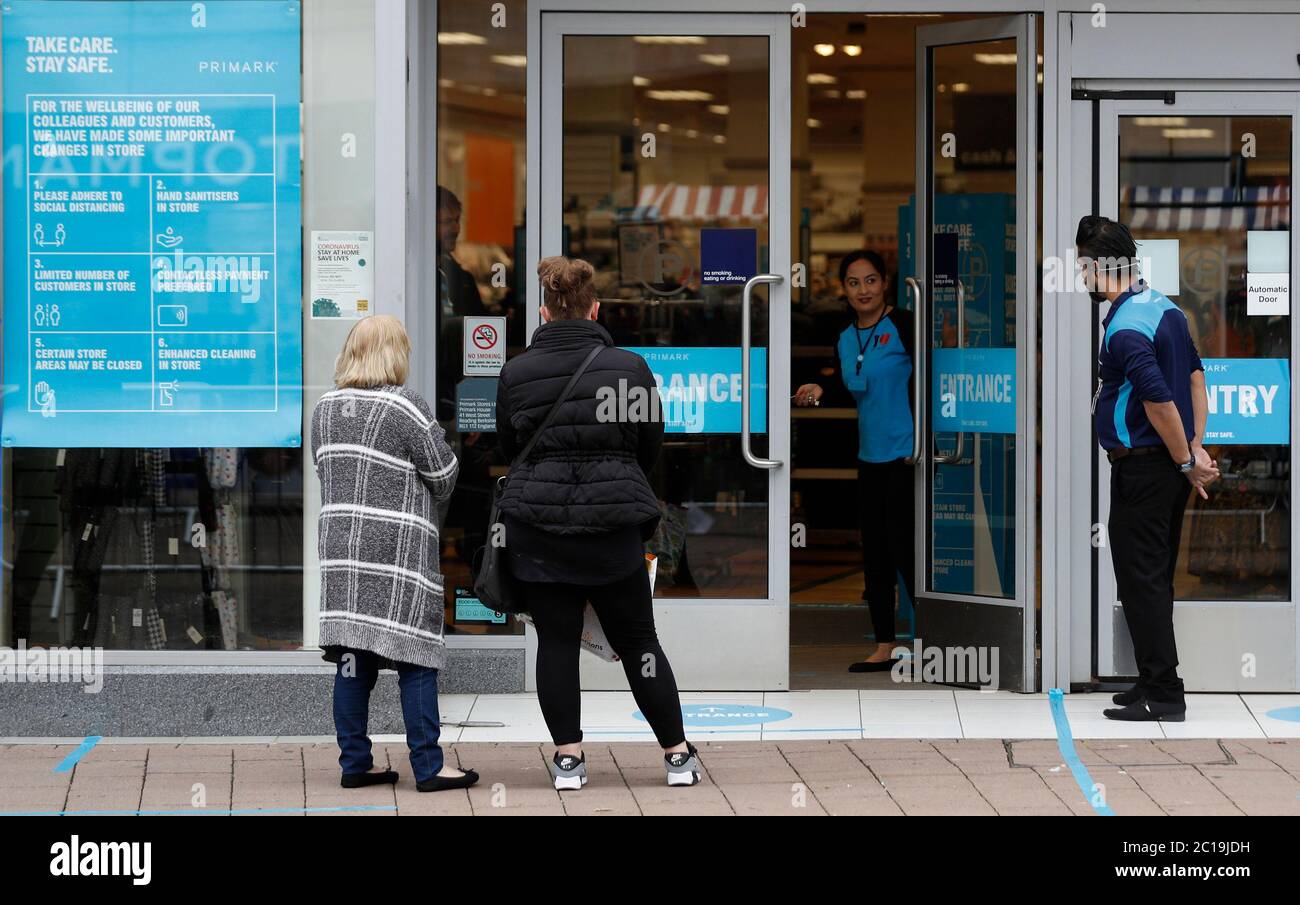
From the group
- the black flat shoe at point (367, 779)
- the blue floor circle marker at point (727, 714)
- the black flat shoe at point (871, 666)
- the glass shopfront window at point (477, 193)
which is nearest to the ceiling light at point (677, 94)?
the glass shopfront window at point (477, 193)

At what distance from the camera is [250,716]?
6.38 meters

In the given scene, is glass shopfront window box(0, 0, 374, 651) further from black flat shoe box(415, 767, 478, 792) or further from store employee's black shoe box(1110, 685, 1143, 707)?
store employee's black shoe box(1110, 685, 1143, 707)

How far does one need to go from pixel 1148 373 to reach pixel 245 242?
338 centimetres

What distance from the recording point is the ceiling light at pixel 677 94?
7.03m

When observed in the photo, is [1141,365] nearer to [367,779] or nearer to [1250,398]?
[1250,398]

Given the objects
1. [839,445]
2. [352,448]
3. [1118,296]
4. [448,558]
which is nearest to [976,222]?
[1118,296]

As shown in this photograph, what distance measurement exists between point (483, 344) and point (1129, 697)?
116 inches

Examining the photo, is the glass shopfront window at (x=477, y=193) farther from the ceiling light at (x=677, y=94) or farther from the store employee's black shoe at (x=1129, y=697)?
the store employee's black shoe at (x=1129, y=697)

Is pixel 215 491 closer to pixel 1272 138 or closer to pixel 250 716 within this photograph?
pixel 250 716

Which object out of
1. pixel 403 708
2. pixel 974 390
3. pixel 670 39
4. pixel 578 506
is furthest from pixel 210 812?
pixel 974 390

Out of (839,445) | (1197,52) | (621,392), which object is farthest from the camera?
(839,445)

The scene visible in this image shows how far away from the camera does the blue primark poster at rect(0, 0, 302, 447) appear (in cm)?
638

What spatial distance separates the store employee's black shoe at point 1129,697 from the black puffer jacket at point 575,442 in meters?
2.33

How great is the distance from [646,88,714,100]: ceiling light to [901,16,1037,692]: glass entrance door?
Result: 1.08 meters
